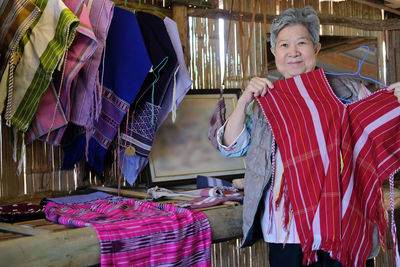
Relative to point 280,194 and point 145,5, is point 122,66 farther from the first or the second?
point 280,194

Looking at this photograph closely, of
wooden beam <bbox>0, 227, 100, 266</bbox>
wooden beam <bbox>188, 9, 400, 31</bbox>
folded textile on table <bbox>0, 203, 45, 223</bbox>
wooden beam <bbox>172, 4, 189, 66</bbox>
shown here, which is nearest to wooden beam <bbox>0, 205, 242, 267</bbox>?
wooden beam <bbox>0, 227, 100, 266</bbox>

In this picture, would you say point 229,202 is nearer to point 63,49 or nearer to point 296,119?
point 296,119

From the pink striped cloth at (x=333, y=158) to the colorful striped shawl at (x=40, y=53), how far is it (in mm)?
804

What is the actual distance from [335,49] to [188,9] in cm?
141

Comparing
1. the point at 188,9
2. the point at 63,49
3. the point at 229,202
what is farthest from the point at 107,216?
the point at 188,9

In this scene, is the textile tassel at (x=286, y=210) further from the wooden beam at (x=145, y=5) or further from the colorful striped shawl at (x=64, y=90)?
the wooden beam at (x=145, y=5)

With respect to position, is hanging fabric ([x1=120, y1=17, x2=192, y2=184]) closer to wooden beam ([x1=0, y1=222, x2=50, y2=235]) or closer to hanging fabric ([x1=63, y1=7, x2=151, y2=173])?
hanging fabric ([x1=63, y1=7, x2=151, y2=173])

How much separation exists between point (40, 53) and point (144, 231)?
0.82 meters

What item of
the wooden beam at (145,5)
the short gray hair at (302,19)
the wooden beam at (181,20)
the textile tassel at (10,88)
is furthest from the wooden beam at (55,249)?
the wooden beam at (181,20)

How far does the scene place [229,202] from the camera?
193cm

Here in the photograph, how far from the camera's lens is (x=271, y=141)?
5.30 feet

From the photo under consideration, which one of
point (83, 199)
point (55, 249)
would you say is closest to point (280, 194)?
point (55, 249)

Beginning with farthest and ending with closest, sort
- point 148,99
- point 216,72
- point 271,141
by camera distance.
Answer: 1. point 216,72
2. point 148,99
3. point 271,141

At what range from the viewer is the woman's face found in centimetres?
167
